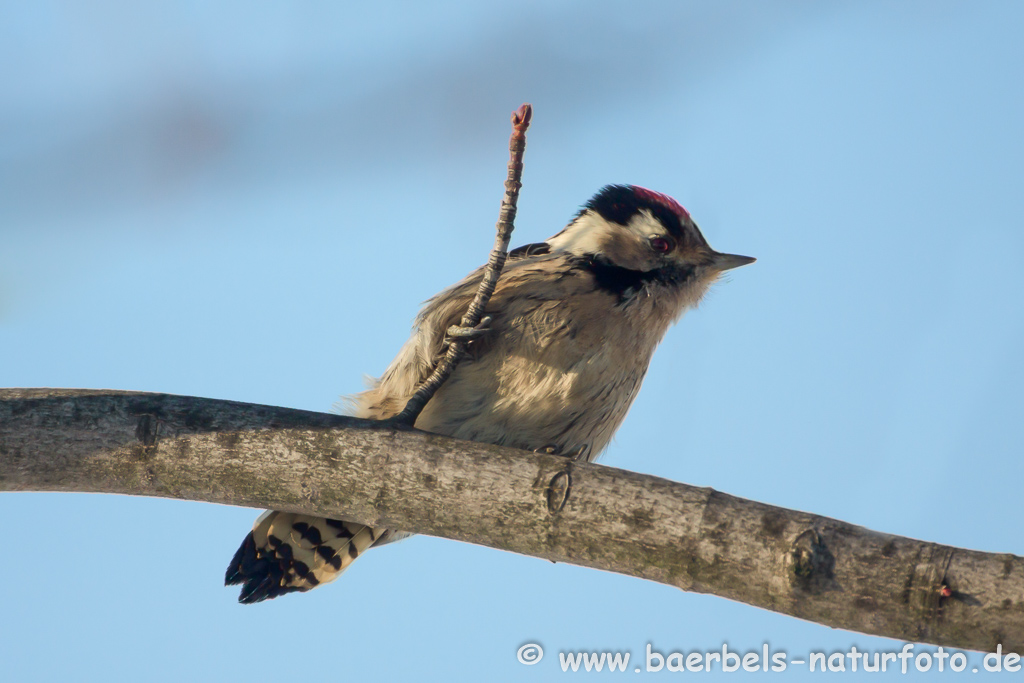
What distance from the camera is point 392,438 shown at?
2.38 m

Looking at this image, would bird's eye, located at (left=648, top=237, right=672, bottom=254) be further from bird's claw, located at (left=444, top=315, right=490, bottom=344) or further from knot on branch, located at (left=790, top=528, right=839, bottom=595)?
knot on branch, located at (left=790, top=528, right=839, bottom=595)

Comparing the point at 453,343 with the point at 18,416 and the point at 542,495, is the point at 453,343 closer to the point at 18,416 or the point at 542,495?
the point at 542,495

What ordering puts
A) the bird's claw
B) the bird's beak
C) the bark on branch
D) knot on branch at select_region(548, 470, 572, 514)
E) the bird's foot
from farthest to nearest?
the bird's beak, the bird's foot, the bird's claw, knot on branch at select_region(548, 470, 572, 514), the bark on branch

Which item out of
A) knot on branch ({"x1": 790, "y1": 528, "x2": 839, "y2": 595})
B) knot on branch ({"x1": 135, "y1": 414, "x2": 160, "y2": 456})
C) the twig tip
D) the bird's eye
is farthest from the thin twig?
knot on branch ({"x1": 790, "y1": 528, "x2": 839, "y2": 595})

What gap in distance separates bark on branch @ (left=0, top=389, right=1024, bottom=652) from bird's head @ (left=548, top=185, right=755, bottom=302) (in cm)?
119

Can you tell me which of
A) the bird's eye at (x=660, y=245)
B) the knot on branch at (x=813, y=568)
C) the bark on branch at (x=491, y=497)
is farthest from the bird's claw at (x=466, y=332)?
the knot on branch at (x=813, y=568)

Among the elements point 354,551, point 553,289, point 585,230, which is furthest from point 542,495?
point 585,230

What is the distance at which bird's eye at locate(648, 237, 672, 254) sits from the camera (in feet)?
11.3

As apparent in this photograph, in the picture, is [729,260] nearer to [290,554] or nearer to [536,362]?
[536,362]

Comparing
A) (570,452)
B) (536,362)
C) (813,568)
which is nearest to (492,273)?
(536,362)

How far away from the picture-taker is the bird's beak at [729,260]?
356cm

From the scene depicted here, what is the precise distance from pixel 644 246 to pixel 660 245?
0.07 meters

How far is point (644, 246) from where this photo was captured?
344cm

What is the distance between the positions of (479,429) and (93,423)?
1251 millimetres
